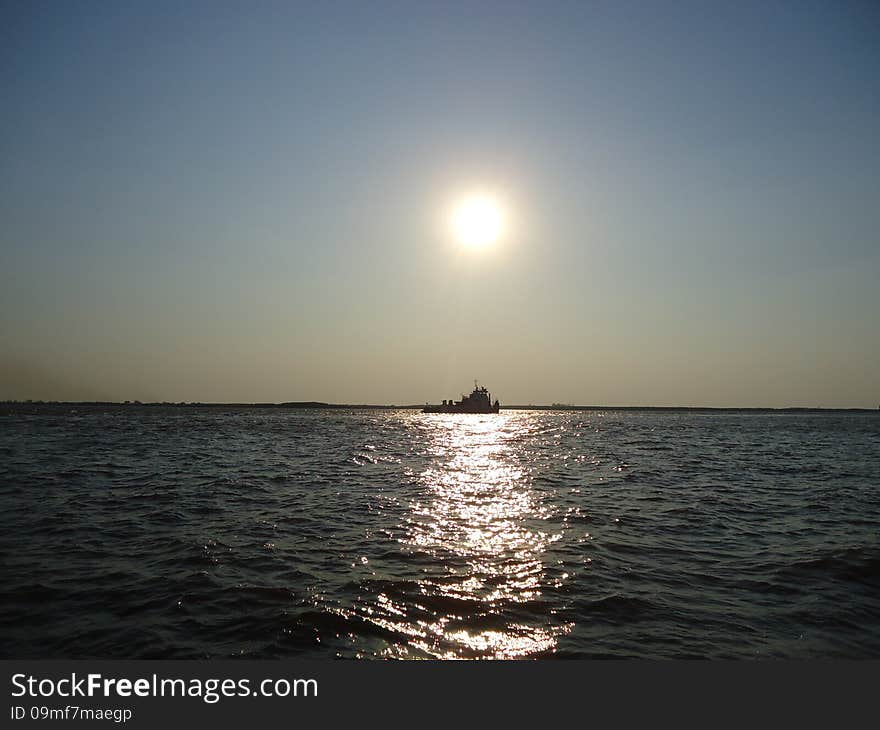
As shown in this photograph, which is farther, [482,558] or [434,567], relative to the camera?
[482,558]

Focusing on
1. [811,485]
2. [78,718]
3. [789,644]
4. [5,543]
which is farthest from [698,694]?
[811,485]

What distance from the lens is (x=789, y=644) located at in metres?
7.91

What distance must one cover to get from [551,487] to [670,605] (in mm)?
13932

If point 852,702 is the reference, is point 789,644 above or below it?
below

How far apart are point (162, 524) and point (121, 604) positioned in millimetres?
6823

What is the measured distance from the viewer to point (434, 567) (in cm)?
1156

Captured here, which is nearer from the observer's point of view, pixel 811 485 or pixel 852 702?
pixel 852 702

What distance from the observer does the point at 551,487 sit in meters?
23.2

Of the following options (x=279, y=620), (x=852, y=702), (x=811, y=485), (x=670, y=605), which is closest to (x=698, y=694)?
(x=852, y=702)

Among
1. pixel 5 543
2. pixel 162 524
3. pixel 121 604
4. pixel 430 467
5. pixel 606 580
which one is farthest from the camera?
pixel 430 467

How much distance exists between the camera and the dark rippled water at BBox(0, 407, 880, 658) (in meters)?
7.87

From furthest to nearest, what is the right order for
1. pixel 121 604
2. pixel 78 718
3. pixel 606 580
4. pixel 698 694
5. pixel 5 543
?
pixel 5 543 < pixel 606 580 < pixel 121 604 < pixel 698 694 < pixel 78 718

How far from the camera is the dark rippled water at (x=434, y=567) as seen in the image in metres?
7.87

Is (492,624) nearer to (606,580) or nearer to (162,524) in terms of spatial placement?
(606,580)
